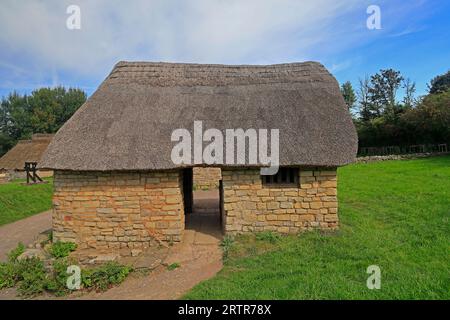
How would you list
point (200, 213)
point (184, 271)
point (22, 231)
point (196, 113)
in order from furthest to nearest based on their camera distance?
point (200, 213), point (22, 231), point (196, 113), point (184, 271)

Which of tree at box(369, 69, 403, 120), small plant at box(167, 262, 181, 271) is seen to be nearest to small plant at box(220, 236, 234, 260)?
small plant at box(167, 262, 181, 271)

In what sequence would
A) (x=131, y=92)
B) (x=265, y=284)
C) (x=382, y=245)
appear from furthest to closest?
(x=131, y=92), (x=382, y=245), (x=265, y=284)

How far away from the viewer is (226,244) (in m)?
6.47

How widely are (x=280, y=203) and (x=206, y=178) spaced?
367 inches

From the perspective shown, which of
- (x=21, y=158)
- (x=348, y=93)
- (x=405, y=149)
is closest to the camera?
(x=21, y=158)

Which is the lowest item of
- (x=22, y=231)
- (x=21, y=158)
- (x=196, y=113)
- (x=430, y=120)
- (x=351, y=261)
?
(x=22, y=231)

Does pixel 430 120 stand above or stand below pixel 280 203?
above

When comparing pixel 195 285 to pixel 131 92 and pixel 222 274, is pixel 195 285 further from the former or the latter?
pixel 131 92

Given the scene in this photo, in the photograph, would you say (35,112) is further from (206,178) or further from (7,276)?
(7,276)

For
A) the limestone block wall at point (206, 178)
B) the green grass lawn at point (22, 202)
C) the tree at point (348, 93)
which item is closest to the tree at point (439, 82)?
the tree at point (348, 93)

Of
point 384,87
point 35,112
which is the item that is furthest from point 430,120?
point 35,112

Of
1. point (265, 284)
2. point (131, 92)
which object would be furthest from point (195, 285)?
point (131, 92)

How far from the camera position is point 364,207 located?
30.3 ft
